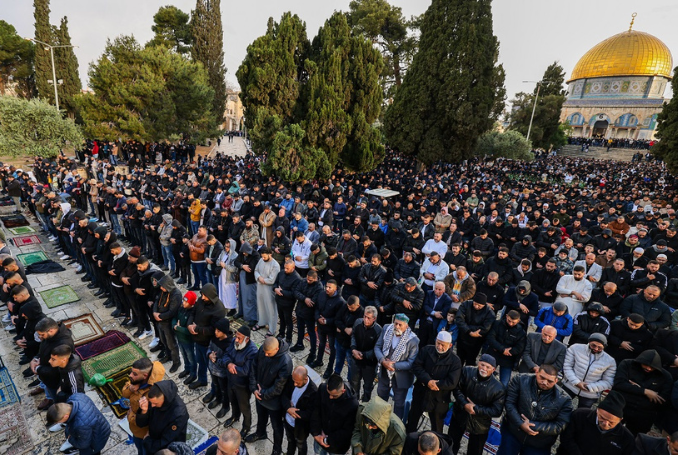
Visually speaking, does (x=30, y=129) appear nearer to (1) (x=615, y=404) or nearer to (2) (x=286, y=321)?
(2) (x=286, y=321)

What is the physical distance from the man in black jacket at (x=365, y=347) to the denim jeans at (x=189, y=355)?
240 centimetres

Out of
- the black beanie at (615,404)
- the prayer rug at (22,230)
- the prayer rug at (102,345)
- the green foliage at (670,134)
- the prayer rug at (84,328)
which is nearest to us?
the black beanie at (615,404)

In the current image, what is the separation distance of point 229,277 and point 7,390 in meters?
3.50

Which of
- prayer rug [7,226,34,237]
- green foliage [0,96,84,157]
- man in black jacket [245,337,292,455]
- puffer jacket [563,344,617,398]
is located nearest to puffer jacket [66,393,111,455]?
man in black jacket [245,337,292,455]

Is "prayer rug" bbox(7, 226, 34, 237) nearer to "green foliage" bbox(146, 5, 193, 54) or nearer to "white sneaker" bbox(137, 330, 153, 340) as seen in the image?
"white sneaker" bbox(137, 330, 153, 340)

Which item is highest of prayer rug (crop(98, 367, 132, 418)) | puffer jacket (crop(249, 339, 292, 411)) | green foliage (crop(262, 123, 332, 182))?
green foliage (crop(262, 123, 332, 182))

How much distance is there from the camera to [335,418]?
3.44m

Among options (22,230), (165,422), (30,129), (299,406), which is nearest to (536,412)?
(299,406)

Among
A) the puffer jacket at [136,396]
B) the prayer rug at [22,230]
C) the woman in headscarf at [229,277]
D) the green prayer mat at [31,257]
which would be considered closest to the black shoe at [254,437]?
the puffer jacket at [136,396]

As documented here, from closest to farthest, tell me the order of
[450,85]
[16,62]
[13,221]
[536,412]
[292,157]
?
1. [536,412]
2. [13,221]
3. [292,157]
4. [450,85]
5. [16,62]

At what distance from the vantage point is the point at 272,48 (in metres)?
14.2

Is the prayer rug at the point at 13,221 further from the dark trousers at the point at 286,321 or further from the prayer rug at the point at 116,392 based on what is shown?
the dark trousers at the point at 286,321

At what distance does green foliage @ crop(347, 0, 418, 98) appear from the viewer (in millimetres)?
25766

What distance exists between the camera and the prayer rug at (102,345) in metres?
5.82
